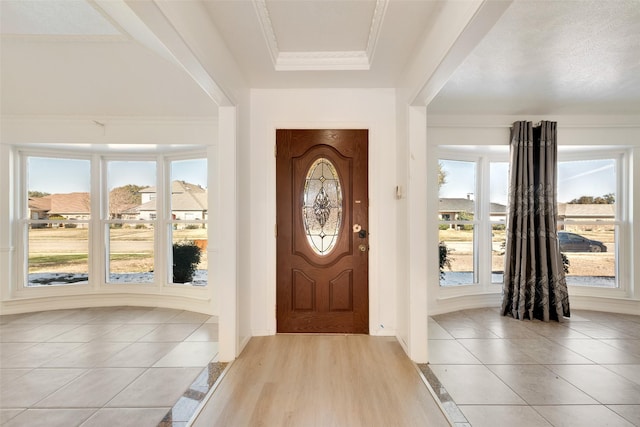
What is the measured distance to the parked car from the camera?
403cm

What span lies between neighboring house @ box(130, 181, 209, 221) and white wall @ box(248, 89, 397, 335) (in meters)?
1.36

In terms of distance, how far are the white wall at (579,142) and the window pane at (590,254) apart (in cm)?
13

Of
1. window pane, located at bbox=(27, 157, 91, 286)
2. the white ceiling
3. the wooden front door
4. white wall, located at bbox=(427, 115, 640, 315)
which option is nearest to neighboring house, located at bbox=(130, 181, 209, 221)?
window pane, located at bbox=(27, 157, 91, 286)

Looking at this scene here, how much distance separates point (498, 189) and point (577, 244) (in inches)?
53.6

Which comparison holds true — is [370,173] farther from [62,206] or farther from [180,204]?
[62,206]

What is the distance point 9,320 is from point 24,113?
2.55 metres

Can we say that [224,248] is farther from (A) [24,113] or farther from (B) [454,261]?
(A) [24,113]

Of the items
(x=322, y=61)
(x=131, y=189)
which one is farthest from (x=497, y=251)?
(x=131, y=189)

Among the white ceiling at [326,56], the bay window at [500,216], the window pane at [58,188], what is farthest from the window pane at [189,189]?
the bay window at [500,216]

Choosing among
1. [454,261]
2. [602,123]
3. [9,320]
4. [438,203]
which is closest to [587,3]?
[438,203]

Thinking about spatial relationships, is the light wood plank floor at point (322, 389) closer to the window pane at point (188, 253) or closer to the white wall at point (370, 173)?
the white wall at point (370, 173)

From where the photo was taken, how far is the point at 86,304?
3947 mm

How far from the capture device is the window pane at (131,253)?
13.3 ft

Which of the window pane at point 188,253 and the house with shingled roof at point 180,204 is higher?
the house with shingled roof at point 180,204
